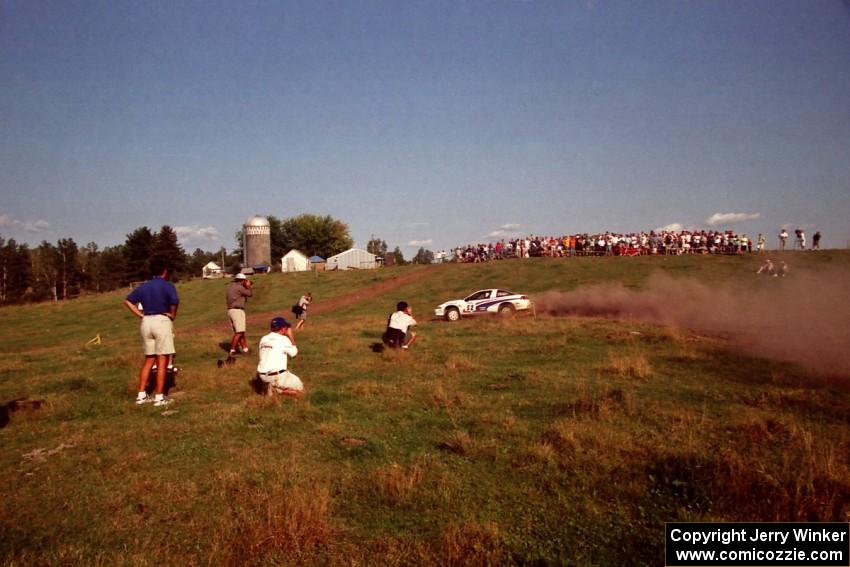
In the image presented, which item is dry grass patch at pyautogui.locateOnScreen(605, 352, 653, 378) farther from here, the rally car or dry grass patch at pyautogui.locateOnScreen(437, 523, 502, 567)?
the rally car

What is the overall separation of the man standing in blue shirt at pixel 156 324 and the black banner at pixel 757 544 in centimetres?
782

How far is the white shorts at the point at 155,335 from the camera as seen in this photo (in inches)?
321

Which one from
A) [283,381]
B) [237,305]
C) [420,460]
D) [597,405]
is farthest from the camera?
[237,305]

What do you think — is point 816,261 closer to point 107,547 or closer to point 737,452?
point 737,452

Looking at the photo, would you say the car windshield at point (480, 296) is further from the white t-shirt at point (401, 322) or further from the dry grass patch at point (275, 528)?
the dry grass patch at point (275, 528)

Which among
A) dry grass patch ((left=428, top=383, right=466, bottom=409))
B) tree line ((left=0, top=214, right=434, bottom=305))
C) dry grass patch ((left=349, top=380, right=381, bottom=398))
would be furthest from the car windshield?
tree line ((left=0, top=214, right=434, bottom=305))

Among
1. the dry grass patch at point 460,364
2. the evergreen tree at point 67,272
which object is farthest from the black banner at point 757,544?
the evergreen tree at point 67,272

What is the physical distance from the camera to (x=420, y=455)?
19.2 ft

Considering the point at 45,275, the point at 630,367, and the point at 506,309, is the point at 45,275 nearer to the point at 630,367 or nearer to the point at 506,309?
the point at 506,309

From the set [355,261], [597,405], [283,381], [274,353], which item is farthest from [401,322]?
[355,261]

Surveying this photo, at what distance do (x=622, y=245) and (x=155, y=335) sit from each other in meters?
40.4

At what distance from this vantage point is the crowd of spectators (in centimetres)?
3956

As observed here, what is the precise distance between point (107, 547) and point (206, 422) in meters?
3.30

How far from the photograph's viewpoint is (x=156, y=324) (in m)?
8.22
